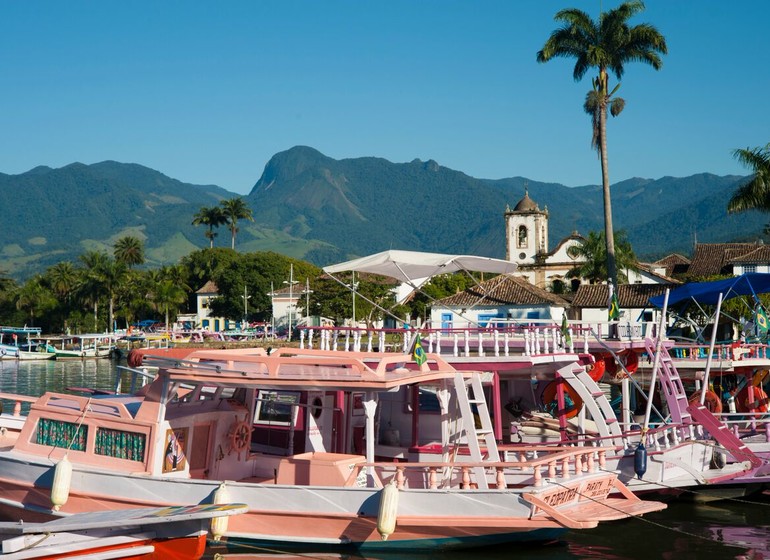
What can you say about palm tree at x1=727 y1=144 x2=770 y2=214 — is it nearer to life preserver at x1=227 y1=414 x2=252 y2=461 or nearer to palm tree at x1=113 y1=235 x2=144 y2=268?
life preserver at x1=227 y1=414 x2=252 y2=461

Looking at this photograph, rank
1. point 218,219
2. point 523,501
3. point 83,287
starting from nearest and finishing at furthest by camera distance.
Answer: point 523,501 < point 83,287 < point 218,219

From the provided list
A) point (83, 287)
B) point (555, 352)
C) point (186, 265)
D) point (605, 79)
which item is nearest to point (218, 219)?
point (186, 265)

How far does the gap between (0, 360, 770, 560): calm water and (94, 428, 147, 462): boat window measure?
2.66 m

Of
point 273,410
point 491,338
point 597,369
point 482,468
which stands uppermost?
point 491,338

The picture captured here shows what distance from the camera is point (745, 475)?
17984 millimetres

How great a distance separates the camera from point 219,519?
512 inches

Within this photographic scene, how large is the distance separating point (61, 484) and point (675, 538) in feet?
32.3

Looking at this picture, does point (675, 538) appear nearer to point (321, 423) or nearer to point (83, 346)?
point (321, 423)

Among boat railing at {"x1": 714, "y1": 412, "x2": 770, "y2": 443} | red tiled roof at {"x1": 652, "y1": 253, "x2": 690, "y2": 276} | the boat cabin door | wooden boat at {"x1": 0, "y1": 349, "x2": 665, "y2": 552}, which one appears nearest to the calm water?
wooden boat at {"x1": 0, "y1": 349, "x2": 665, "y2": 552}

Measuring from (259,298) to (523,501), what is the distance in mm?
90150

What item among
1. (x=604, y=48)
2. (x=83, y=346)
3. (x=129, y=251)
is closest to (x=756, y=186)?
(x=604, y=48)

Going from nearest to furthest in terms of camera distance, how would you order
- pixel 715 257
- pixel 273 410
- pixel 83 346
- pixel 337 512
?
pixel 337 512, pixel 273 410, pixel 715 257, pixel 83 346

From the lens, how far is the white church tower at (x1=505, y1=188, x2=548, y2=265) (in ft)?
315

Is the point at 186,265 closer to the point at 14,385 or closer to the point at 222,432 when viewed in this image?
the point at 14,385
